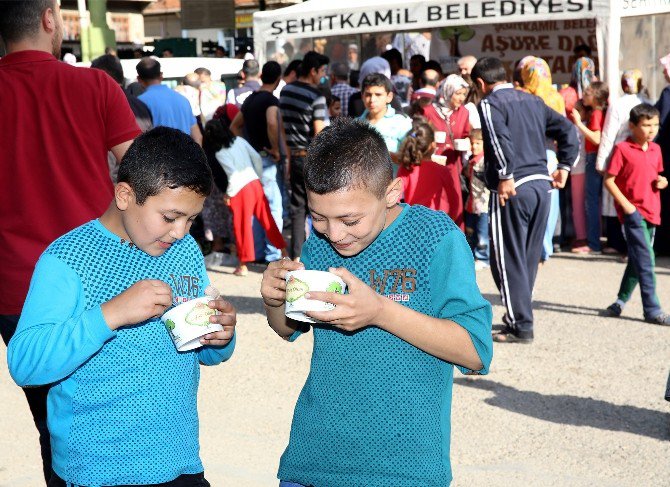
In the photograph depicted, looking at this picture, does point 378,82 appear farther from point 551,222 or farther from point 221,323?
point 221,323

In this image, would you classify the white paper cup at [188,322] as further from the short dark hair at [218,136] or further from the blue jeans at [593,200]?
the blue jeans at [593,200]

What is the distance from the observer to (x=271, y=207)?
1115 centimetres

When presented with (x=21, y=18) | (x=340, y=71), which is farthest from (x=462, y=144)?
(x=21, y=18)

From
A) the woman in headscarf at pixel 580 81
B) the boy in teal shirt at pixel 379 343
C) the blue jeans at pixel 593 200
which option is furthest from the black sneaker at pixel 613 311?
the boy in teal shirt at pixel 379 343

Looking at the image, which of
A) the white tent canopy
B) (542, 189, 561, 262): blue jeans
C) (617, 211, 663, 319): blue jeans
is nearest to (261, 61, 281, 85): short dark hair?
the white tent canopy

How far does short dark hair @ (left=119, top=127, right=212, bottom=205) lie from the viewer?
276 cm

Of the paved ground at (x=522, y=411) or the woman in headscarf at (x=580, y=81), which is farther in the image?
the woman in headscarf at (x=580, y=81)

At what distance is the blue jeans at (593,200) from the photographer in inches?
444

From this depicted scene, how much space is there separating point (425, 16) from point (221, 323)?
10969 millimetres

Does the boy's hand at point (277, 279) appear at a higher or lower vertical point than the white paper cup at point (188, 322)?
higher

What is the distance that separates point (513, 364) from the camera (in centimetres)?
691

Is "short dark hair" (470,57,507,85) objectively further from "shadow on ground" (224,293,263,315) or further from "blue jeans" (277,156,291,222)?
"blue jeans" (277,156,291,222)

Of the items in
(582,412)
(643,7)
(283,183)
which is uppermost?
(643,7)

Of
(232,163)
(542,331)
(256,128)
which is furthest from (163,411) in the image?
(256,128)
